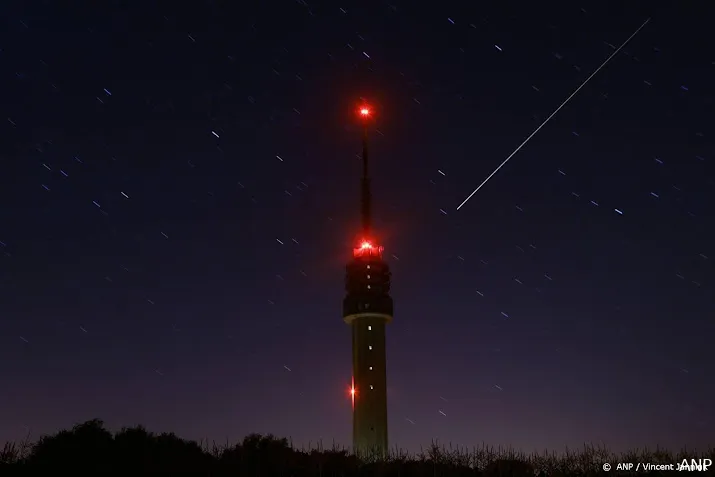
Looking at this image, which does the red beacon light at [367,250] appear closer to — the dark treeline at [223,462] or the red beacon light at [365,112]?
the red beacon light at [365,112]

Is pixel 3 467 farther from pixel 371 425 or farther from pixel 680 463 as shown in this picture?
pixel 371 425

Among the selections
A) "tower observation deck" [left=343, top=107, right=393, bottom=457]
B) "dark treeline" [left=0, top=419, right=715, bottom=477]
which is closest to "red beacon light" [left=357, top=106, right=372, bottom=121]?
"tower observation deck" [left=343, top=107, right=393, bottom=457]

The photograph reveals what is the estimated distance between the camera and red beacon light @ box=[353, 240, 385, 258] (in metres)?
120

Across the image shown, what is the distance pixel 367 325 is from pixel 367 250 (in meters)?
14.6

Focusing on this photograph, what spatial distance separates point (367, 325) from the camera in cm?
11044

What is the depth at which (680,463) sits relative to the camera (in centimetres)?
3606

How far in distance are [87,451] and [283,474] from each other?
710 inches

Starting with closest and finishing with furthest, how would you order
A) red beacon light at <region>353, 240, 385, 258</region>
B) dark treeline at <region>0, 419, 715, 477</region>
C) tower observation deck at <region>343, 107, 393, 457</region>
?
1. dark treeline at <region>0, 419, 715, 477</region>
2. tower observation deck at <region>343, 107, 393, 457</region>
3. red beacon light at <region>353, 240, 385, 258</region>

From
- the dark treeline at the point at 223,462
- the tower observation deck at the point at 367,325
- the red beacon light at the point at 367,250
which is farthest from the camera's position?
the red beacon light at the point at 367,250

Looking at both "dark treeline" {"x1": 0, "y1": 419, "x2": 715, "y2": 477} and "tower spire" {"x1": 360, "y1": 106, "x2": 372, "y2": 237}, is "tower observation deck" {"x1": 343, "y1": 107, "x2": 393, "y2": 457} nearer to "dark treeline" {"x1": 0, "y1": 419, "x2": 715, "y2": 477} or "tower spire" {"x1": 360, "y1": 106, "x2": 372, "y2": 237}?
"tower spire" {"x1": 360, "y1": 106, "x2": 372, "y2": 237}

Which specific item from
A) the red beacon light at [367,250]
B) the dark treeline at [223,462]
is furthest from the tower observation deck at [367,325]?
the dark treeline at [223,462]

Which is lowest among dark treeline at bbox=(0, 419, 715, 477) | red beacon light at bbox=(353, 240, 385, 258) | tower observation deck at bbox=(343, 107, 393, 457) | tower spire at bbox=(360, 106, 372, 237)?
dark treeline at bbox=(0, 419, 715, 477)

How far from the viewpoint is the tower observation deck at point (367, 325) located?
103938 millimetres

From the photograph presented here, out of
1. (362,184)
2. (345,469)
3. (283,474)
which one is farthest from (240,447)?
(362,184)
